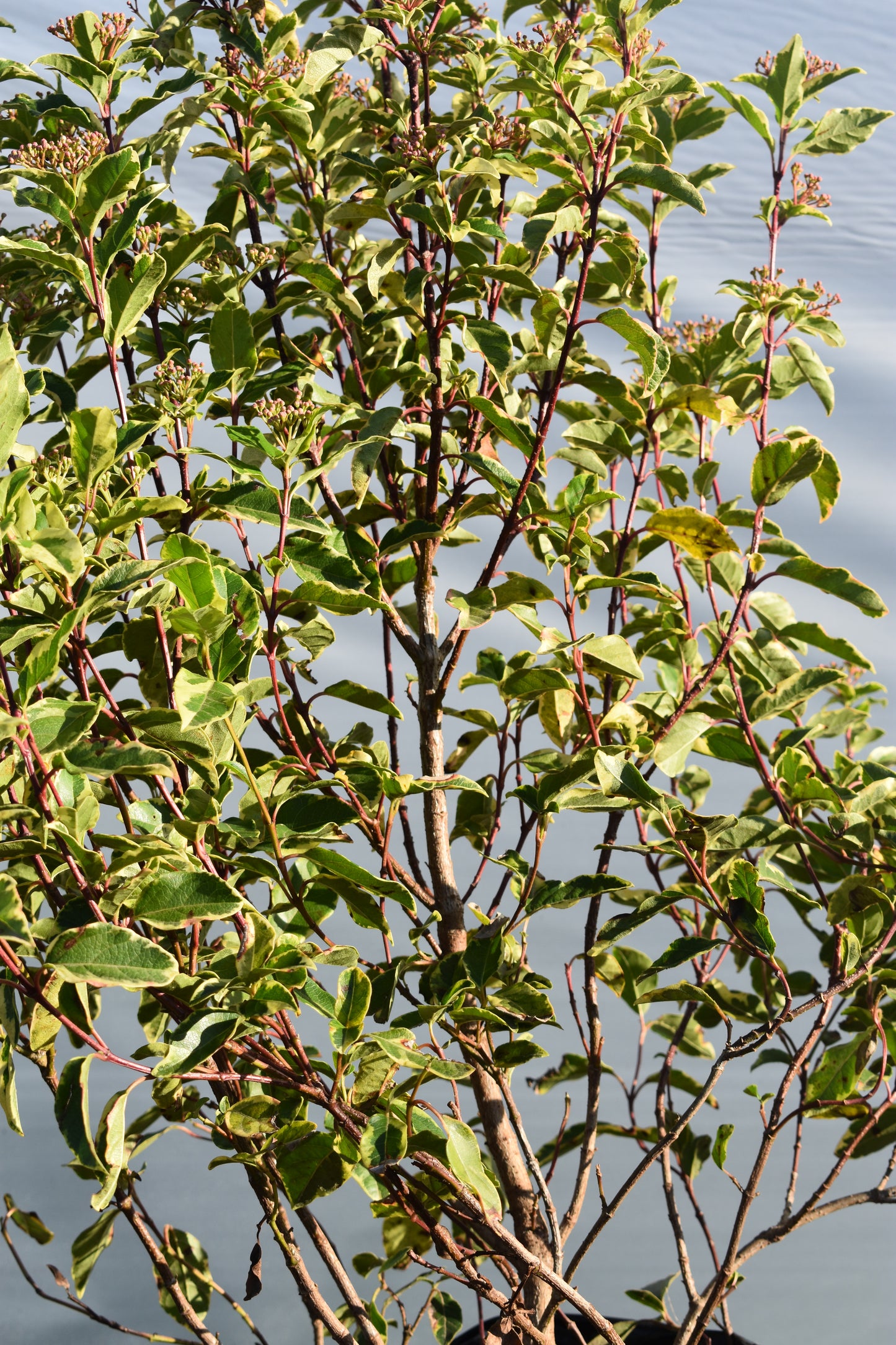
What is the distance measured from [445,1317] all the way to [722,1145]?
1.42ft

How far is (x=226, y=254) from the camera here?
1341 mm

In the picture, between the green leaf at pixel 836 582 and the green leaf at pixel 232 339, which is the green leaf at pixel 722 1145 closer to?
the green leaf at pixel 836 582

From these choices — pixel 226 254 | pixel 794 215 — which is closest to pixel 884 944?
pixel 794 215

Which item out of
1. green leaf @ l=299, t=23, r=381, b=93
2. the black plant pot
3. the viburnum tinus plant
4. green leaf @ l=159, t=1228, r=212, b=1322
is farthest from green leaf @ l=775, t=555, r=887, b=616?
green leaf @ l=159, t=1228, r=212, b=1322

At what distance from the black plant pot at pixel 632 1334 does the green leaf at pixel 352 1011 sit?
631 millimetres

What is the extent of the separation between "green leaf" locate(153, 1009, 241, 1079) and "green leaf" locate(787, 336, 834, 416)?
2.71ft

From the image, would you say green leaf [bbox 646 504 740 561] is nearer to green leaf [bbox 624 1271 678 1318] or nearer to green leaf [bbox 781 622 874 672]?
green leaf [bbox 781 622 874 672]

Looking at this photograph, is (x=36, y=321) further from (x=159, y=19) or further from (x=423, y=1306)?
(x=423, y=1306)

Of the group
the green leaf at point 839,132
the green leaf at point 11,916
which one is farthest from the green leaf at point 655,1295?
the green leaf at point 839,132

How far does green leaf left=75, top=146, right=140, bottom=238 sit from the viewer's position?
3.24ft

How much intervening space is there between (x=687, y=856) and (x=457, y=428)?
1.70ft

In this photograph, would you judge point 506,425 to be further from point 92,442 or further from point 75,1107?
point 75,1107

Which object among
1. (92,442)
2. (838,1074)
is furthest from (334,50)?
(838,1074)

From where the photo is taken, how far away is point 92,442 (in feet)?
2.98
